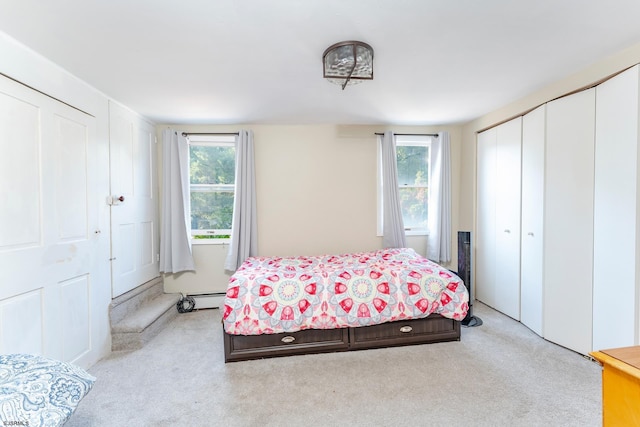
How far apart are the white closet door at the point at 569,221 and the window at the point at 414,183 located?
150cm

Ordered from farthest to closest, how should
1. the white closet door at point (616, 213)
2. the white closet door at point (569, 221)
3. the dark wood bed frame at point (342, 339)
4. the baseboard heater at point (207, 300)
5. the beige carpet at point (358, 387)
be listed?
the baseboard heater at point (207, 300), the dark wood bed frame at point (342, 339), the white closet door at point (569, 221), the white closet door at point (616, 213), the beige carpet at point (358, 387)

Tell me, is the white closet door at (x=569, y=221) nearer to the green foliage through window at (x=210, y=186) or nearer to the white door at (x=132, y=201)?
the green foliage through window at (x=210, y=186)

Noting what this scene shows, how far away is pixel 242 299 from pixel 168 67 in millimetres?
1922

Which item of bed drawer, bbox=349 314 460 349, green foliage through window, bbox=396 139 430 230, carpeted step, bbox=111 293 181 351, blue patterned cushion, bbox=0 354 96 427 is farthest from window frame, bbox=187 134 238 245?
green foliage through window, bbox=396 139 430 230

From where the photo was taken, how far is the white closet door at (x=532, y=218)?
8.52 ft

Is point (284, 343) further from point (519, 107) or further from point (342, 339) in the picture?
point (519, 107)

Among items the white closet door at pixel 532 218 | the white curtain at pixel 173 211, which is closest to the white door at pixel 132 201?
the white curtain at pixel 173 211

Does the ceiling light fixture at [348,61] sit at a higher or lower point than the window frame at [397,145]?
higher

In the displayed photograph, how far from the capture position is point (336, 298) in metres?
2.38

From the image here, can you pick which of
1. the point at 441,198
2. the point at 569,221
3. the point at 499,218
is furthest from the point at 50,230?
the point at 499,218

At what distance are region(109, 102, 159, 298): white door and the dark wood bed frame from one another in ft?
4.71

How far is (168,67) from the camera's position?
6.74ft

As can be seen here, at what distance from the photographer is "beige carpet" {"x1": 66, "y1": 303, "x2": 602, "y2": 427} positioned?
1650 millimetres

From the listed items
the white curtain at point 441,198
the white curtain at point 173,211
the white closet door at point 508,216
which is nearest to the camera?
the white closet door at point 508,216
